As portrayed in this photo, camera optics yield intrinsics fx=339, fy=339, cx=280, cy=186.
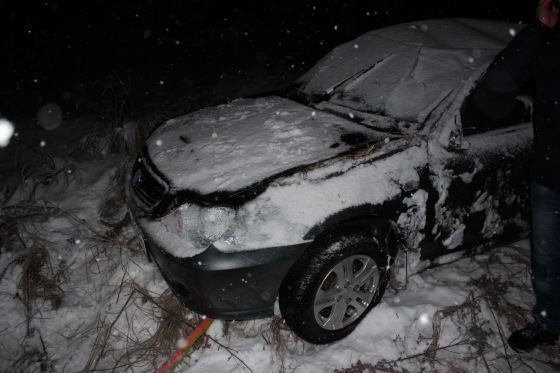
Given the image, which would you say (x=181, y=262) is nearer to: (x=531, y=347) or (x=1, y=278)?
(x=1, y=278)

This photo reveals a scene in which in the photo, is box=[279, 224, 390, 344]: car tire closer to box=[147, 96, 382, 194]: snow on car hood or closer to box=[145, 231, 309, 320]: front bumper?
box=[145, 231, 309, 320]: front bumper

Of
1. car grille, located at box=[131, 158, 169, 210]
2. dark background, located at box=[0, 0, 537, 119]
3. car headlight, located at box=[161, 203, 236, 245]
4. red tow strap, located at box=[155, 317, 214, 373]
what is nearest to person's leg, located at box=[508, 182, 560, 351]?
car headlight, located at box=[161, 203, 236, 245]

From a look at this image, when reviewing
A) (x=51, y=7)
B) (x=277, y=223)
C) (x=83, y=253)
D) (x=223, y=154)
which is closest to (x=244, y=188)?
(x=277, y=223)

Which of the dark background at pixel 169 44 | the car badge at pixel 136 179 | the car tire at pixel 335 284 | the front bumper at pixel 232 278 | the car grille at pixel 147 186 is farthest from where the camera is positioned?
the dark background at pixel 169 44

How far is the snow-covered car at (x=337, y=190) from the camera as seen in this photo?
1.70 m

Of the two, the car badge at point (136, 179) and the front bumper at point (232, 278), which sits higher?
the car badge at point (136, 179)

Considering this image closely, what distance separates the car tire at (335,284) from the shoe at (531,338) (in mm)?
811

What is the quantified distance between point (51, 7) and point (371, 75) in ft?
19.4

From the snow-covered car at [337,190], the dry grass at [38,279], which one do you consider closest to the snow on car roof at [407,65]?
the snow-covered car at [337,190]

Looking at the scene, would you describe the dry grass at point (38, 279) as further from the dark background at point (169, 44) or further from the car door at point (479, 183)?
the dark background at point (169, 44)

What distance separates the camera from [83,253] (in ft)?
8.68

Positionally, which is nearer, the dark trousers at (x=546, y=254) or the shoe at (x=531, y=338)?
the dark trousers at (x=546, y=254)

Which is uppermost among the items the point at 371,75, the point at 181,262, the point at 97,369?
the point at 371,75

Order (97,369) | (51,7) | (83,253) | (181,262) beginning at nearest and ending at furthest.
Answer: (181,262) < (97,369) < (83,253) < (51,7)
